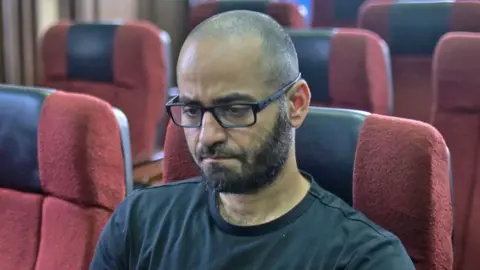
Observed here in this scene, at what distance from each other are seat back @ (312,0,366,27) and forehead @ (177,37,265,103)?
206 cm

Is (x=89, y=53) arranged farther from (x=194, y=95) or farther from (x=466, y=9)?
(x=194, y=95)

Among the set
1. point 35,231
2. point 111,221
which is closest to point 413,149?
point 111,221

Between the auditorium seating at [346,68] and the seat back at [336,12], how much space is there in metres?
1.03

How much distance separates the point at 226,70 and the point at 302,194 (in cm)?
22

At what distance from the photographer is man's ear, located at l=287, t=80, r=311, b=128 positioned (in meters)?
0.97

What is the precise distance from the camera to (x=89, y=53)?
2316 mm

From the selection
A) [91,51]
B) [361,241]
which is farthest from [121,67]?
[361,241]

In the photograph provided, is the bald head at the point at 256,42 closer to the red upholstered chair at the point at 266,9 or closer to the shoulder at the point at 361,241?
the shoulder at the point at 361,241

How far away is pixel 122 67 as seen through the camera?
2299 millimetres

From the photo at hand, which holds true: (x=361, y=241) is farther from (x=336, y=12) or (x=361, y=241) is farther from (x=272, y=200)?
(x=336, y=12)

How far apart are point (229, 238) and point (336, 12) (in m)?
2.12

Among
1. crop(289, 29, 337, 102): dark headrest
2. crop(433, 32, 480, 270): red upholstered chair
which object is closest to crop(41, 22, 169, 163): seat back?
crop(289, 29, 337, 102): dark headrest

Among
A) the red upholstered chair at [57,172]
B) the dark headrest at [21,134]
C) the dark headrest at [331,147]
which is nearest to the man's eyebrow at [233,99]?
the dark headrest at [331,147]

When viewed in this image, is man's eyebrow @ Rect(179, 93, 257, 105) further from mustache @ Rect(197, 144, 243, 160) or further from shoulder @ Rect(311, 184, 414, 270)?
shoulder @ Rect(311, 184, 414, 270)
